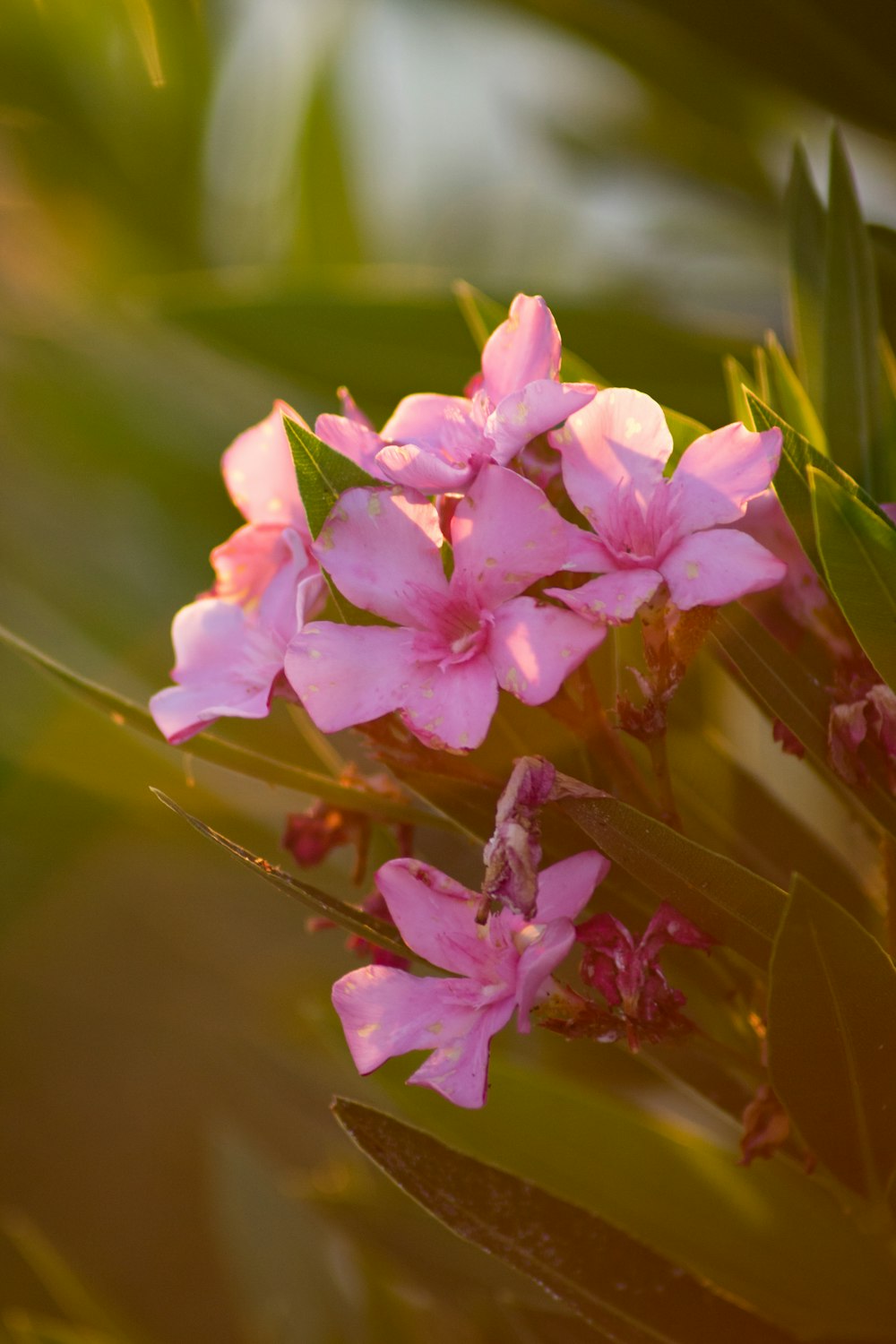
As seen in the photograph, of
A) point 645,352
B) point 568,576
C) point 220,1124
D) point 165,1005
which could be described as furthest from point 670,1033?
point 165,1005

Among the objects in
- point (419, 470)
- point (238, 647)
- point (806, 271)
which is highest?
point (806, 271)

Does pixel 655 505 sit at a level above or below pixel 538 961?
above

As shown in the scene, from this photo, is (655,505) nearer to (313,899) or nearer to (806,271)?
(313,899)

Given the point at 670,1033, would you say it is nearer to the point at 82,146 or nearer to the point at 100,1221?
the point at 82,146

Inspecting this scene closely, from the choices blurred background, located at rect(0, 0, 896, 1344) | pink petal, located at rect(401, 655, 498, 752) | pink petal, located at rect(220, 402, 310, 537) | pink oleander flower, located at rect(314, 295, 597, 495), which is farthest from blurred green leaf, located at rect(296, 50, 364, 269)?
pink petal, located at rect(401, 655, 498, 752)

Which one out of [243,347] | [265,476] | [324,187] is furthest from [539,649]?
[324,187]

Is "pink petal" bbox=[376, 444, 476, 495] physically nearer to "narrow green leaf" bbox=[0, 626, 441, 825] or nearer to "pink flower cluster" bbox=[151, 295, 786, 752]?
"pink flower cluster" bbox=[151, 295, 786, 752]

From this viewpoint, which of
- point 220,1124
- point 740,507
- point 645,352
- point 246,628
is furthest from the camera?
point 220,1124
